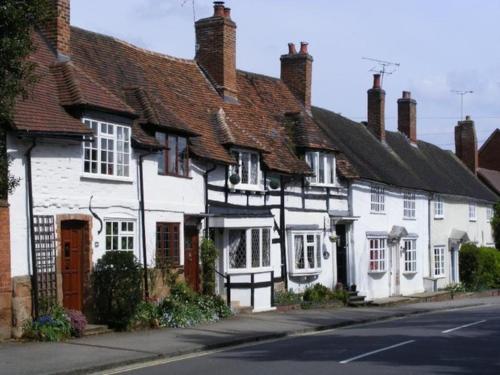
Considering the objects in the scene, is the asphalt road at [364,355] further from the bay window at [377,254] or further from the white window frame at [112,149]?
the bay window at [377,254]

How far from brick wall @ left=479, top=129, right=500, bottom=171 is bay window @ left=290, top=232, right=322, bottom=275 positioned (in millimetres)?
38988

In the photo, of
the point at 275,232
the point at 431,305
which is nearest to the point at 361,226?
the point at 431,305

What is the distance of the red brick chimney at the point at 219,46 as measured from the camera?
95.2 ft

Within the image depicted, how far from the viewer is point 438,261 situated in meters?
41.6

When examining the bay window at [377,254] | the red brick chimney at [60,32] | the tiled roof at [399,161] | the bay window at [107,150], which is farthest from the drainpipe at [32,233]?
the bay window at [377,254]

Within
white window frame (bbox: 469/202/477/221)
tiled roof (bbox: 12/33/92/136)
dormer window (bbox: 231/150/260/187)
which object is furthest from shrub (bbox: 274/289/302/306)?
white window frame (bbox: 469/202/477/221)

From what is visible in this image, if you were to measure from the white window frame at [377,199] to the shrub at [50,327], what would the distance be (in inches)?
754

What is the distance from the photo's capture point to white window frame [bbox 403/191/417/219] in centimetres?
3831

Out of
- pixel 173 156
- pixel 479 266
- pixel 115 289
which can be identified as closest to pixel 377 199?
pixel 479 266

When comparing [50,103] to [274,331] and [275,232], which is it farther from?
[275,232]

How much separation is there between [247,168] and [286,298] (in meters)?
4.61

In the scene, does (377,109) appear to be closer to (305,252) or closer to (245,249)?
(305,252)

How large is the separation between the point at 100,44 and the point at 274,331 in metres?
10.2

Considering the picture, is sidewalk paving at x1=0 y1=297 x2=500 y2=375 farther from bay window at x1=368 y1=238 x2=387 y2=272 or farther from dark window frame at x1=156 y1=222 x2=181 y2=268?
bay window at x1=368 y1=238 x2=387 y2=272
